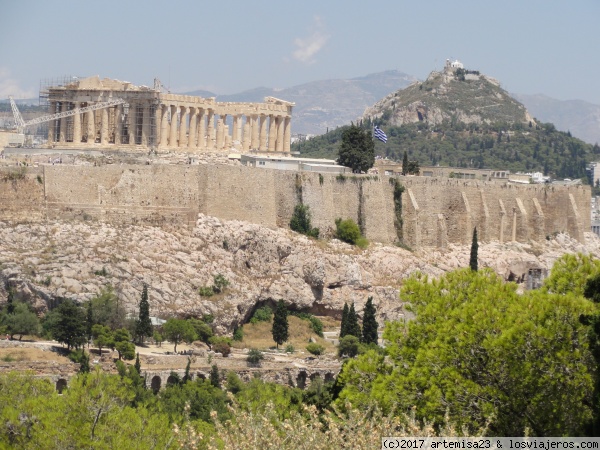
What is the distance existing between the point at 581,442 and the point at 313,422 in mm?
6110

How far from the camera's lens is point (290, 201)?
7388 cm

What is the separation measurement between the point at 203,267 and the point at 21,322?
32.9 feet

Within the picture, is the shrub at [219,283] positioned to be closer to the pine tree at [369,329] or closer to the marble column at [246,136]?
the pine tree at [369,329]

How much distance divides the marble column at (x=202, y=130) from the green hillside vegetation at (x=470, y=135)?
61623 millimetres

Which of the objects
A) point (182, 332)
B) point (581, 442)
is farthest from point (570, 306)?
point (182, 332)

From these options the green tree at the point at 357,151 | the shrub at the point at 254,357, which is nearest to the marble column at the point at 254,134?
the green tree at the point at 357,151

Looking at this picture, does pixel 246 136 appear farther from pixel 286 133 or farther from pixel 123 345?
pixel 123 345

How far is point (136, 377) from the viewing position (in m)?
56.2

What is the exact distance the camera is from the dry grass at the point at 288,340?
6656cm

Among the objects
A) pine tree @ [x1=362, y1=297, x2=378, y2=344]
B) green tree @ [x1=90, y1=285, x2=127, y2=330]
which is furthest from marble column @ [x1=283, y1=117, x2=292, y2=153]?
green tree @ [x1=90, y1=285, x2=127, y2=330]

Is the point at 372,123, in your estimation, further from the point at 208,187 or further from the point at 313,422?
the point at 313,422

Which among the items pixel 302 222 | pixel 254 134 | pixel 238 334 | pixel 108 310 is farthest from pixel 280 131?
pixel 108 310

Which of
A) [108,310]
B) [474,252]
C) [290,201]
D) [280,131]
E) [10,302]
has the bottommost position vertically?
[108,310]

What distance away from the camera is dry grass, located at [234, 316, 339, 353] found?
66562 mm
